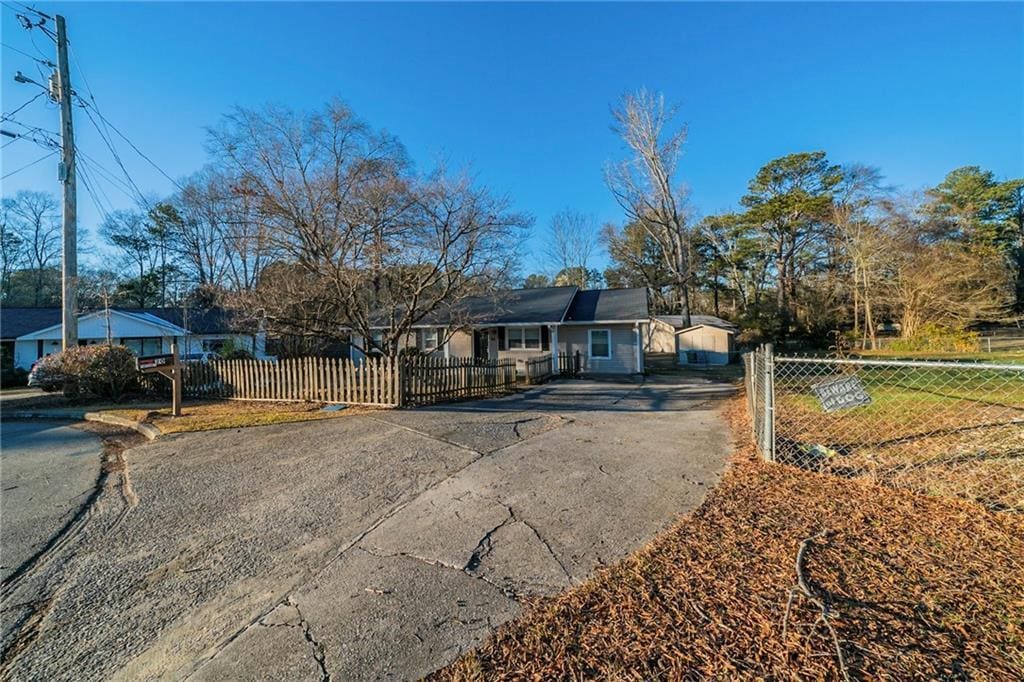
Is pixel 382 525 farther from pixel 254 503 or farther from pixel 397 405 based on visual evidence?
pixel 397 405

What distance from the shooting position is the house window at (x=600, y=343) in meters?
18.3

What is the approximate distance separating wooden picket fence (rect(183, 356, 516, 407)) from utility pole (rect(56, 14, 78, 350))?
423 cm

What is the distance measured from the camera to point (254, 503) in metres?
4.05

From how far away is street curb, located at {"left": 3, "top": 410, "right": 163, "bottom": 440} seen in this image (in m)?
7.40

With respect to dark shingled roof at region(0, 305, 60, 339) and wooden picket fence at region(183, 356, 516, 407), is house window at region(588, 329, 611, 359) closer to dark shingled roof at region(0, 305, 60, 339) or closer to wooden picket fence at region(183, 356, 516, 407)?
wooden picket fence at region(183, 356, 516, 407)

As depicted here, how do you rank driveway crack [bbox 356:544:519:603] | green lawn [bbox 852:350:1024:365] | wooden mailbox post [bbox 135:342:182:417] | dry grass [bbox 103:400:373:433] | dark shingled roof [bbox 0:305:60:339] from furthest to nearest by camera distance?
dark shingled roof [bbox 0:305:60:339], green lawn [bbox 852:350:1024:365], wooden mailbox post [bbox 135:342:182:417], dry grass [bbox 103:400:373:433], driveway crack [bbox 356:544:519:603]

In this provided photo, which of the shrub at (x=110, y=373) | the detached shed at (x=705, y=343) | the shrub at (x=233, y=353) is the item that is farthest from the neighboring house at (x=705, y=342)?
the shrub at (x=110, y=373)

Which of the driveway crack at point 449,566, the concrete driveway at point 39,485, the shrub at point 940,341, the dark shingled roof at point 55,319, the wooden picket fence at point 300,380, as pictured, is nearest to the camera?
the driveway crack at point 449,566

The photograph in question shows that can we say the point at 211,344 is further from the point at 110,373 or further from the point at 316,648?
the point at 316,648

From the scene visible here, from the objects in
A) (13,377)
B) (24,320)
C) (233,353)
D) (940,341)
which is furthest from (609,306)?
(24,320)

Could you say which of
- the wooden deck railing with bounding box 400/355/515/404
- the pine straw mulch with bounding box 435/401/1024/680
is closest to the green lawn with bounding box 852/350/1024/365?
the wooden deck railing with bounding box 400/355/515/404

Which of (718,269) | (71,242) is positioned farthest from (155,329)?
(718,269)

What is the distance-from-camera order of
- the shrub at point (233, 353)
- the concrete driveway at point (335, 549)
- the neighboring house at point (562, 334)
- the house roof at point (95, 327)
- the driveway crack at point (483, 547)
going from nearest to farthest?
the concrete driveway at point (335, 549)
the driveway crack at point (483, 547)
the shrub at point (233, 353)
the neighboring house at point (562, 334)
the house roof at point (95, 327)

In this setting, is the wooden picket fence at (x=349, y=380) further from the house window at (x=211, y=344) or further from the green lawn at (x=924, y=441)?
the house window at (x=211, y=344)
